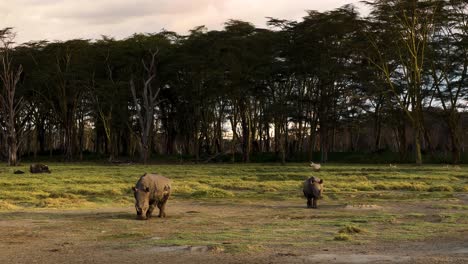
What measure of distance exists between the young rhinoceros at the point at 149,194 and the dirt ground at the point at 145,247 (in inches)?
13.7

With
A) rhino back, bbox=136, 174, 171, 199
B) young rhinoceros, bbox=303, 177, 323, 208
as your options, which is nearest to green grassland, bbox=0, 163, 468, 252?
young rhinoceros, bbox=303, 177, 323, 208

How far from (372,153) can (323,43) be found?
450 inches

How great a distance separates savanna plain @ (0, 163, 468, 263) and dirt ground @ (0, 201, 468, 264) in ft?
0.06

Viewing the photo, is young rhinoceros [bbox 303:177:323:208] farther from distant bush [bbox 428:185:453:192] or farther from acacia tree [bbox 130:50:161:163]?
acacia tree [bbox 130:50:161:163]

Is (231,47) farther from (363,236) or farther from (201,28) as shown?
(363,236)

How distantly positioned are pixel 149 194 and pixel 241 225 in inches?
119

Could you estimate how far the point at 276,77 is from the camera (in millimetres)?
56688

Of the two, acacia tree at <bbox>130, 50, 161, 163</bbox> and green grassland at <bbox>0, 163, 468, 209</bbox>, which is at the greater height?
acacia tree at <bbox>130, 50, 161, 163</bbox>

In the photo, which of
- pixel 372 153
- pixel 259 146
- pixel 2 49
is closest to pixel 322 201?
pixel 372 153

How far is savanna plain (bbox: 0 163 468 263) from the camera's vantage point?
1140cm

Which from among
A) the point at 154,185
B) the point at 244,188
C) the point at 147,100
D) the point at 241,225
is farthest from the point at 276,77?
the point at 241,225

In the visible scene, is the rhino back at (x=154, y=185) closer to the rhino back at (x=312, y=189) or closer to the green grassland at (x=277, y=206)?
the green grassland at (x=277, y=206)

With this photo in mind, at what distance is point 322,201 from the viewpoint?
23188 mm

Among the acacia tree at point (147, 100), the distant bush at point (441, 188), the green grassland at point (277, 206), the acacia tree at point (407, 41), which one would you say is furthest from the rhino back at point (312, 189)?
the acacia tree at point (147, 100)
